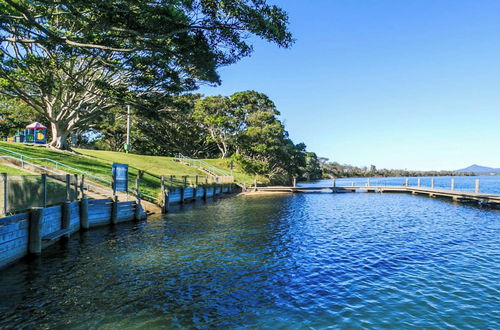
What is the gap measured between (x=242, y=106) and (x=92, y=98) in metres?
39.7

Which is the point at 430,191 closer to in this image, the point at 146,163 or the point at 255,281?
the point at 146,163

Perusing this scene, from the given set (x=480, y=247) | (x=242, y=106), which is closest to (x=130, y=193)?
(x=480, y=247)

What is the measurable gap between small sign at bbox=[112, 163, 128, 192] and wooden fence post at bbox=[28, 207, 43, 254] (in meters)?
7.52

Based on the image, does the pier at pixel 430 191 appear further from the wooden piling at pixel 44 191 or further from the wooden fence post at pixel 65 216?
the wooden piling at pixel 44 191

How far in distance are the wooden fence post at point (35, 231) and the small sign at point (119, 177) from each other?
7.52 metres

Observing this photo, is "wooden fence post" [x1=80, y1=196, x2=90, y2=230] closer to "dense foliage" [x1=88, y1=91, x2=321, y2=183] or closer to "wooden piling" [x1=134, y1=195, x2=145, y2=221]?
"wooden piling" [x1=134, y1=195, x2=145, y2=221]

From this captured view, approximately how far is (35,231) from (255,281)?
9167 millimetres

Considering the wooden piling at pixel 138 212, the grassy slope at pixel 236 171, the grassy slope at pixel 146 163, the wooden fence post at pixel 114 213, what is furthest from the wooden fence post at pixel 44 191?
the grassy slope at pixel 236 171

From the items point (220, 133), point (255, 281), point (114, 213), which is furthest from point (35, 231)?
point (220, 133)

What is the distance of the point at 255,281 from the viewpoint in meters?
10.6

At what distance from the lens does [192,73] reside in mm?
26641

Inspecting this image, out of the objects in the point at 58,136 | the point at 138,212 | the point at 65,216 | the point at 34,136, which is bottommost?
the point at 138,212

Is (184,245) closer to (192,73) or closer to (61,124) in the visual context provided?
(192,73)

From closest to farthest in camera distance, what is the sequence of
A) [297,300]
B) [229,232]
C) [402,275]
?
[297,300] → [402,275] → [229,232]
